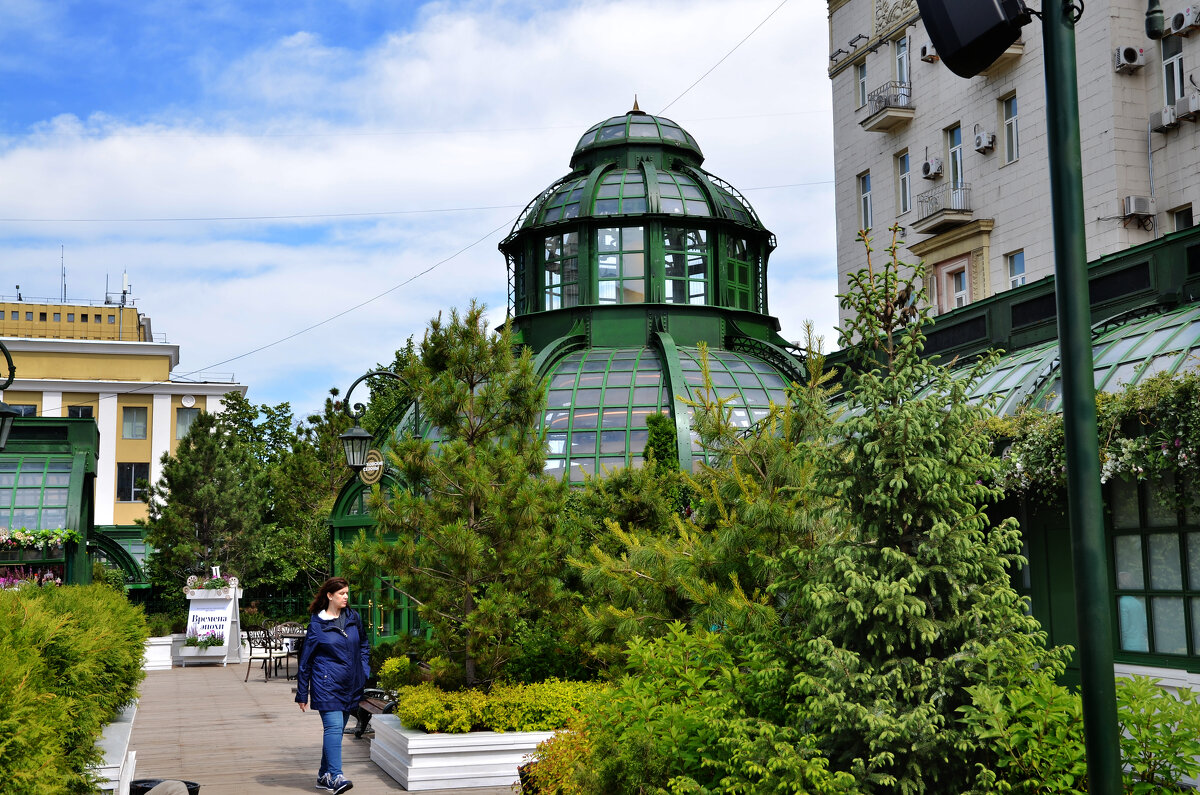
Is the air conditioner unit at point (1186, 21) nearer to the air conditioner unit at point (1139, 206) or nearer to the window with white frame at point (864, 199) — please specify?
the air conditioner unit at point (1139, 206)

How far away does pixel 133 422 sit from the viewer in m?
72.8

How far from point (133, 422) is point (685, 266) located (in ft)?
175

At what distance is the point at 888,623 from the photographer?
6793mm

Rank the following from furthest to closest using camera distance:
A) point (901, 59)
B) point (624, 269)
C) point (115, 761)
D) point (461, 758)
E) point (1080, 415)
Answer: point (624, 269) → point (901, 59) → point (461, 758) → point (115, 761) → point (1080, 415)

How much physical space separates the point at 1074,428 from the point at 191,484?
3645cm

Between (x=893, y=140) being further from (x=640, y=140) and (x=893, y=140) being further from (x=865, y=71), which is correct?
(x=640, y=140)

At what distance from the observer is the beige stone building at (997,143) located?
→ 824 inches

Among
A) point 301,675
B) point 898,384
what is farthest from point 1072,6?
point 301,675

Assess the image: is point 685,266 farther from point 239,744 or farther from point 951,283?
point 239,744

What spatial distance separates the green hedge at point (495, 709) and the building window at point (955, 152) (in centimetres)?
1732

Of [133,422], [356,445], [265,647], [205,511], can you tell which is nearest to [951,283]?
[356,445]

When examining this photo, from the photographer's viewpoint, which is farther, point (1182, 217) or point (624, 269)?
point (624, 269)

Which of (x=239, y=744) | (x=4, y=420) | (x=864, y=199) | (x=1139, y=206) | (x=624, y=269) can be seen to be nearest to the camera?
(x=4, y=420)

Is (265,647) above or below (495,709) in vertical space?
below
